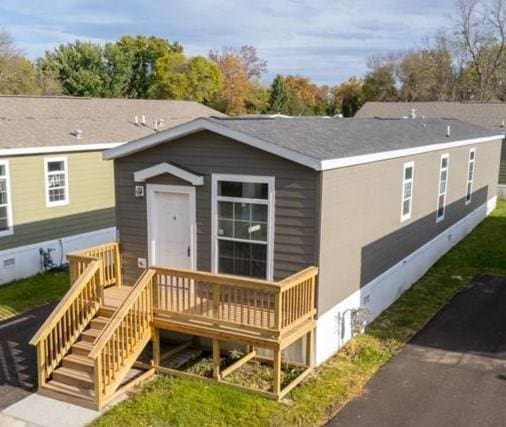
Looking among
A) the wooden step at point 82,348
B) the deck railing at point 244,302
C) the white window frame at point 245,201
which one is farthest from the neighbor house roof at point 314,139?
the wooden step at point 82,348

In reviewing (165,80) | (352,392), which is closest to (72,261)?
(352,392)

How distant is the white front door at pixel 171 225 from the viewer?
997 cm

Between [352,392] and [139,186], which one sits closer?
[352,392]

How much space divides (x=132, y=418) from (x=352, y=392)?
3.22 m

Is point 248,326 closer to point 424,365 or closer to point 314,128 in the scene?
point 424,365

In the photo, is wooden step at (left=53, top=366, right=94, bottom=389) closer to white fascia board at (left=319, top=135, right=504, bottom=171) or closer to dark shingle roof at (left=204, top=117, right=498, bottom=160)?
dark shingle roof at (left=204, top=117, right=498, bottom=160)

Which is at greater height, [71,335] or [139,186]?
[139,186]

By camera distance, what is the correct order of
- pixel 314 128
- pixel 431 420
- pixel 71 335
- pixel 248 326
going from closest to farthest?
pixel 431 420 → pixel 248 326 → pixel 71 335 → pixel 314 128

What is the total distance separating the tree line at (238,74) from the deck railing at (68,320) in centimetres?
3972

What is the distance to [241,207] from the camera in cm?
945

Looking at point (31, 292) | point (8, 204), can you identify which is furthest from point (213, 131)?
point (8, 204)

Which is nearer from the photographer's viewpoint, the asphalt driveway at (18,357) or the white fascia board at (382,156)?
the asphalt driveway at (18,357)

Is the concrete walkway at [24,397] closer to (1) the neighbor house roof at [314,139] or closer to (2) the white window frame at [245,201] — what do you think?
(2) the white window frame at [245,201]

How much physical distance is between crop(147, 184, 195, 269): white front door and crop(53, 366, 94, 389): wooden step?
259 cm
